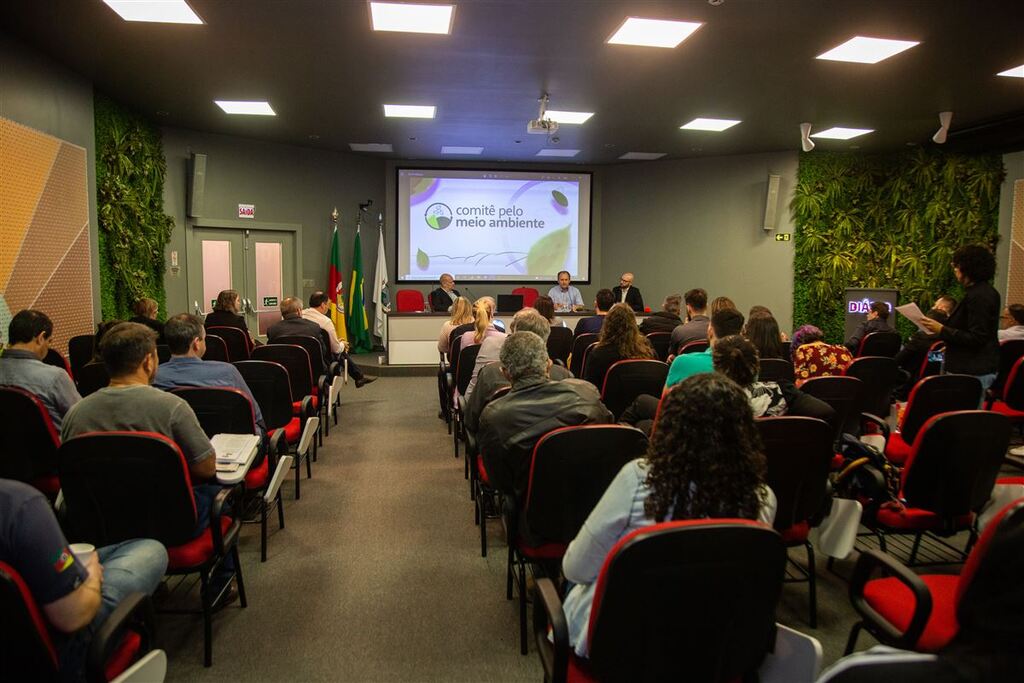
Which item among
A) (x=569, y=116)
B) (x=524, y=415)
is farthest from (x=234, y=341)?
(x=569, y=116)

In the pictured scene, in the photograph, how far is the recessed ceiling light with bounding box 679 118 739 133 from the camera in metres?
8.58

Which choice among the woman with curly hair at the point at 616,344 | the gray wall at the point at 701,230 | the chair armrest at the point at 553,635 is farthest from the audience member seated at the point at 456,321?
the gray wall at the point at 701,230

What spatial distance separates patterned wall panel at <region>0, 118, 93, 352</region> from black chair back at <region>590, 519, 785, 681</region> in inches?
222

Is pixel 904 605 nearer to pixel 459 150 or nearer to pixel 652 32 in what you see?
pixel 652 32

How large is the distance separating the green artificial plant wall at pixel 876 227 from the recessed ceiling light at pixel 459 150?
17.3 ft

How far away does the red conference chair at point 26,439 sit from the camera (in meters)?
2.97

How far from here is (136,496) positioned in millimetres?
2260

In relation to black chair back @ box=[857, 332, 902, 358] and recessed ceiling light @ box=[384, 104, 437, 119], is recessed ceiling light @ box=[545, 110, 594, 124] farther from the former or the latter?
black chair back @ box=[857, 332, 902, 358]

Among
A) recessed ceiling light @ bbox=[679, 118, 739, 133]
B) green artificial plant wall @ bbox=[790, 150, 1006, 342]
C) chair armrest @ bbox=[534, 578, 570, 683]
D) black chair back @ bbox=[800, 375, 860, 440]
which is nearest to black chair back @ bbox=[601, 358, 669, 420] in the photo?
black chair back @ bbox=[800, 375, 860, 440]

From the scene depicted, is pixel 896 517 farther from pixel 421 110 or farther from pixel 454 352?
pixel 421 110

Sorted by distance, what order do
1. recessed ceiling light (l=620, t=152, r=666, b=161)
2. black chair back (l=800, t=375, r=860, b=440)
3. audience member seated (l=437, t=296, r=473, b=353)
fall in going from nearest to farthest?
black chair back (l=800, t=375, r=860, b=440) < audience member seated (l=437, t=296, r=473, b=353) < recessed ceiling light (l=620, t=152, r=666, b=161)

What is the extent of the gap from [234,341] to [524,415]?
4.02 m

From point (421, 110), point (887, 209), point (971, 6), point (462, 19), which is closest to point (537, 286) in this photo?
point (421, 110)

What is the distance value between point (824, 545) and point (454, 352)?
3.38 metres
